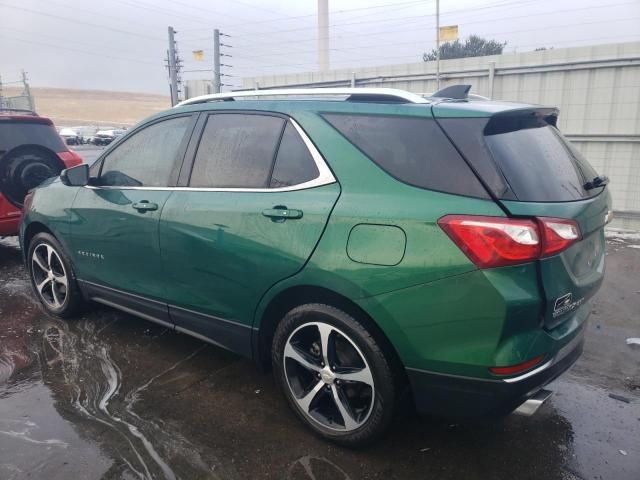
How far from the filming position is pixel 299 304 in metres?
2.66

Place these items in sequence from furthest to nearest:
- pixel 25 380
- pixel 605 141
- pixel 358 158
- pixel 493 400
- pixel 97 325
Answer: pixel 605 141 < pixel 97 325 < pixel 25 380 < pixel 358 158 < pixel 493 400

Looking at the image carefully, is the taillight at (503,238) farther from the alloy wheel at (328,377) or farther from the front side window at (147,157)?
the front side window at (147,157)

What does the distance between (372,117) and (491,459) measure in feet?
5.98

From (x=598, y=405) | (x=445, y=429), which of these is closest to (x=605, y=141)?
(x=598, y=405)

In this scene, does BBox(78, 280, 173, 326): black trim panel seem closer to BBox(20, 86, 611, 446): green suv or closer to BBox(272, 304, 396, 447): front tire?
BBox(20, 86, 611, 446): green suv

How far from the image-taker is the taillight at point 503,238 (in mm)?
2031

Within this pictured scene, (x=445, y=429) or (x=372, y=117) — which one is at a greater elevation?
(x=372, y=117)

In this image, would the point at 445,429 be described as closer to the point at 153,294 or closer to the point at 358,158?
the point at 358,158

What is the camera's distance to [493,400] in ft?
7.01

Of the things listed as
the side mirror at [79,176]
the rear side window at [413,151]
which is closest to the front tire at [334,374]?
the rear side window at [413,151]

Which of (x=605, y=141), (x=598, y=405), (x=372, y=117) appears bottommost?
(x=598, y=405)

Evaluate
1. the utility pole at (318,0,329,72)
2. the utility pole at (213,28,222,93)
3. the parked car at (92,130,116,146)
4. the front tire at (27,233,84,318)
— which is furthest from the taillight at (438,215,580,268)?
the utility pole at (318,0,329,72)

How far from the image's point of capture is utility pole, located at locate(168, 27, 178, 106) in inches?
601

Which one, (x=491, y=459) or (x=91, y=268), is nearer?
(x=491, y=459)
